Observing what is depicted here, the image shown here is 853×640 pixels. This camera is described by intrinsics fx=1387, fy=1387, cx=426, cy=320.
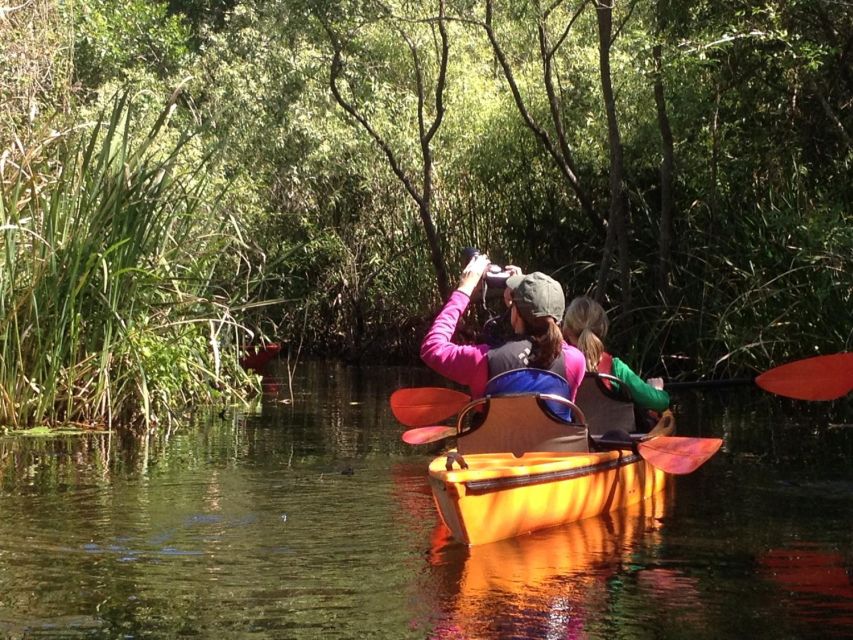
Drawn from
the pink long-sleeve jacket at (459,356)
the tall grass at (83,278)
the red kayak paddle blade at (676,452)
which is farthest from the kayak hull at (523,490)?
the tall grass at (83,278)

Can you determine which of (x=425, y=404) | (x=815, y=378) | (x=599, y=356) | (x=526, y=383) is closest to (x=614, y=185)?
(x=815, y=378)

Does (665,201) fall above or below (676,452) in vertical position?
above

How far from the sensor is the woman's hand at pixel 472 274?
20.5 ft

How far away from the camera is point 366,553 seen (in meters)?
5.89

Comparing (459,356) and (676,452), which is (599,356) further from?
(459,356)

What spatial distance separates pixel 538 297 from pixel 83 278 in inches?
150

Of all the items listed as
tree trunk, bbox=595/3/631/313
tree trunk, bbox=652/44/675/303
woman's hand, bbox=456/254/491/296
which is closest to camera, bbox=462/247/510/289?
woman's hand, bbox=456/254/491/296

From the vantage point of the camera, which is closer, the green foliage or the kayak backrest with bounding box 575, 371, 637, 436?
the kayak backrest with bounding box 575, 371, 637, 436

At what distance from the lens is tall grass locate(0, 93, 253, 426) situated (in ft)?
29.1


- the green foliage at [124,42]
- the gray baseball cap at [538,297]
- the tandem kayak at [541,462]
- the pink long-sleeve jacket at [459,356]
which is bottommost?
the tandem kayak at [541,462]

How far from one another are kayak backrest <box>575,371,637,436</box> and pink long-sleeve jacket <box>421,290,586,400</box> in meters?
0.74

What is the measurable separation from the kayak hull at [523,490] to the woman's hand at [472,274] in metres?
0.77

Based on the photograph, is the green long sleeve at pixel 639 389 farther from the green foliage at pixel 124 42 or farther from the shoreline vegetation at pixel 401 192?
the green foliage at pixel 124 42

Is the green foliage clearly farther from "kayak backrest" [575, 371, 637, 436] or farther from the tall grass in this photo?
"kayak backrest" [575, 371, 637, 436]
